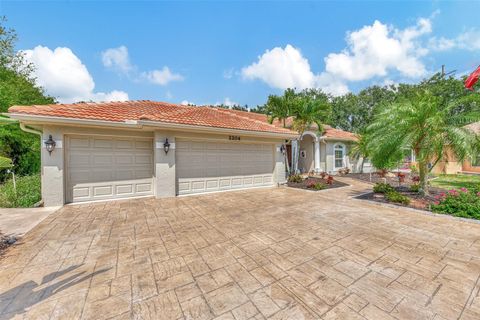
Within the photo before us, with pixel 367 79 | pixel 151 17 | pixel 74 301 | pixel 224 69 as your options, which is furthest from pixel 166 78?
pixel 367 79

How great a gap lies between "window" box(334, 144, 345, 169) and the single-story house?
30.4ft

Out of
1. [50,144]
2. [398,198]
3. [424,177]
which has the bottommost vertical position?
[398,198]

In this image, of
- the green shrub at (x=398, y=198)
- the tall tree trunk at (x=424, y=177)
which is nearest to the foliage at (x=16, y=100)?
the green shrub at (x=398, y=198)

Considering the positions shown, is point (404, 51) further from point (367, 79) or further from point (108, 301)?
point (108, 301)

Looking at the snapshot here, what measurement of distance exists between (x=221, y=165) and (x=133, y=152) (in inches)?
151

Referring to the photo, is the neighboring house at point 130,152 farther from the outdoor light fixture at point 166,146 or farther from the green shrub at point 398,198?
the green shrub at point 398,198

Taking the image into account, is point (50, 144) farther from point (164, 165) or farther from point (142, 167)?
point (164, 165)

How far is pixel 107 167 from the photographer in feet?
25.0

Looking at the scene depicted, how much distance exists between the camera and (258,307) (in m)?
2.35

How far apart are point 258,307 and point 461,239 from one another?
4911 millimetres

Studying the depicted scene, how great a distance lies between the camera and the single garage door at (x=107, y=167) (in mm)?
7180

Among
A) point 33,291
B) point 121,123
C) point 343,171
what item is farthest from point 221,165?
point 343,171

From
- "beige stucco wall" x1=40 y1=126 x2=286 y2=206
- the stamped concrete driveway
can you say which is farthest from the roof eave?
the stamped concrete driveway

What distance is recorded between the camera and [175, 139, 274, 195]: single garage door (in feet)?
28.6
